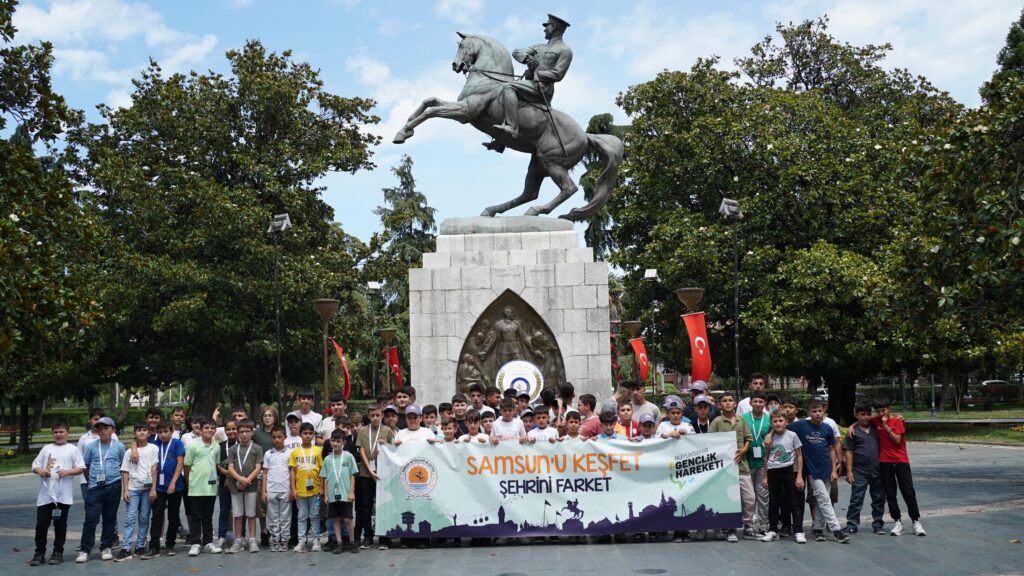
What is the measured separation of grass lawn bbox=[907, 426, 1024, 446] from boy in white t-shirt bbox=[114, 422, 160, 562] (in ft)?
68.7

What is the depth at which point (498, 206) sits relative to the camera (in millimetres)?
14852

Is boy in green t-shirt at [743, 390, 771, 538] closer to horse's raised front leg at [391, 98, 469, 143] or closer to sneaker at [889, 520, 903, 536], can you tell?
sneaker at [889, 520, 903, 536]

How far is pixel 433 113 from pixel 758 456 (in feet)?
23.3

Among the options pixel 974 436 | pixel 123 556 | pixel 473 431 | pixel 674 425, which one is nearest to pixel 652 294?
pixel 974 436

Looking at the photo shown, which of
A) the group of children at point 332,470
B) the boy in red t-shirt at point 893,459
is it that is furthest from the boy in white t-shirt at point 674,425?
the boy in red t-shirt at point 893,459

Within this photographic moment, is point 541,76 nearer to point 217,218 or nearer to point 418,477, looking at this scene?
point 418,477

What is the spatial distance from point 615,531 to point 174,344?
21923mm

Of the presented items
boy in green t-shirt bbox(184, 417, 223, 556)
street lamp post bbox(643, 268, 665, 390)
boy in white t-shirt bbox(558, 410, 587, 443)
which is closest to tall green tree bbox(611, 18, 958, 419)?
street lamp post bbox(643, 268, 665, 390)

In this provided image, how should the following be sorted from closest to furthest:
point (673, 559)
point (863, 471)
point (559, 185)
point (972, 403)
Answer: point (673, 559)
point (863, 471)
point (559, 185)
point (972, 403)

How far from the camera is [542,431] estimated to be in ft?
31.1

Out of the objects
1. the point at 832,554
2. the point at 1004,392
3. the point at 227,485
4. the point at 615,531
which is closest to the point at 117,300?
the point at 227,485

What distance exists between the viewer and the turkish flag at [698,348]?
16.7 m

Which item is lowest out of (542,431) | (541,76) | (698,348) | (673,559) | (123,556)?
(123,556)

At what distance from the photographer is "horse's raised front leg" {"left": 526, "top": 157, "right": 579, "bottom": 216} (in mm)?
14609
